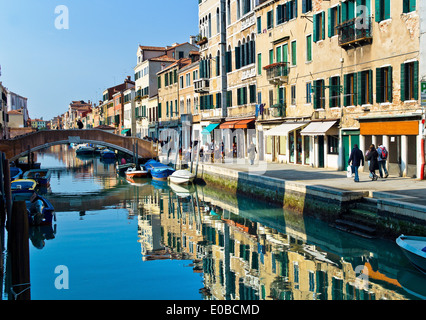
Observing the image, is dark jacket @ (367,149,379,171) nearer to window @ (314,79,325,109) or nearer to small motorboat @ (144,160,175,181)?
window @ (314,79,325,109)

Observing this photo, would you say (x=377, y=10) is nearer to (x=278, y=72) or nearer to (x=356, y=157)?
(x=356, y=157)

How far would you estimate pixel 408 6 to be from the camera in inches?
709

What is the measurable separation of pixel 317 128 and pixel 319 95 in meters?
1.66

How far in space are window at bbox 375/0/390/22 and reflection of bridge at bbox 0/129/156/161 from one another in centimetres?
2695

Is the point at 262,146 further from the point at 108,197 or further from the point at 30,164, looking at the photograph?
the point at 30,164

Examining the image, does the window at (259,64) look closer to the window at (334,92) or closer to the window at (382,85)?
the window at (334,92)

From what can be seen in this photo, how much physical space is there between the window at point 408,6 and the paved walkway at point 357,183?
19.2 feet

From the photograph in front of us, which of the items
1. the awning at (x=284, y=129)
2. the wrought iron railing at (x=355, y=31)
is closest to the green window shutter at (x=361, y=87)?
the wrought iron railing at (x=355, y=31)

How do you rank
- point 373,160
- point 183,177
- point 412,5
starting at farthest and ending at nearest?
point 183,177, point 373,160, point 412,5

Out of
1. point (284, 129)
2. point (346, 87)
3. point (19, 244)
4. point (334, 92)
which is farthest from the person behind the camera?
point (284, 129)

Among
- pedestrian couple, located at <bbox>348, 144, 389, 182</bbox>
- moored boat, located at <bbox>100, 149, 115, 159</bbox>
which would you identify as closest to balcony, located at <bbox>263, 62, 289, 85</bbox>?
pedestrian couple, located at <bbox>348, 144, 389, 182</bbox>

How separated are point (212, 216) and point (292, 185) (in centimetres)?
338

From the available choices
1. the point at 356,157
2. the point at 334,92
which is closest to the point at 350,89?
the point at 334,92

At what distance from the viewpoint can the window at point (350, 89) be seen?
2139 cm
